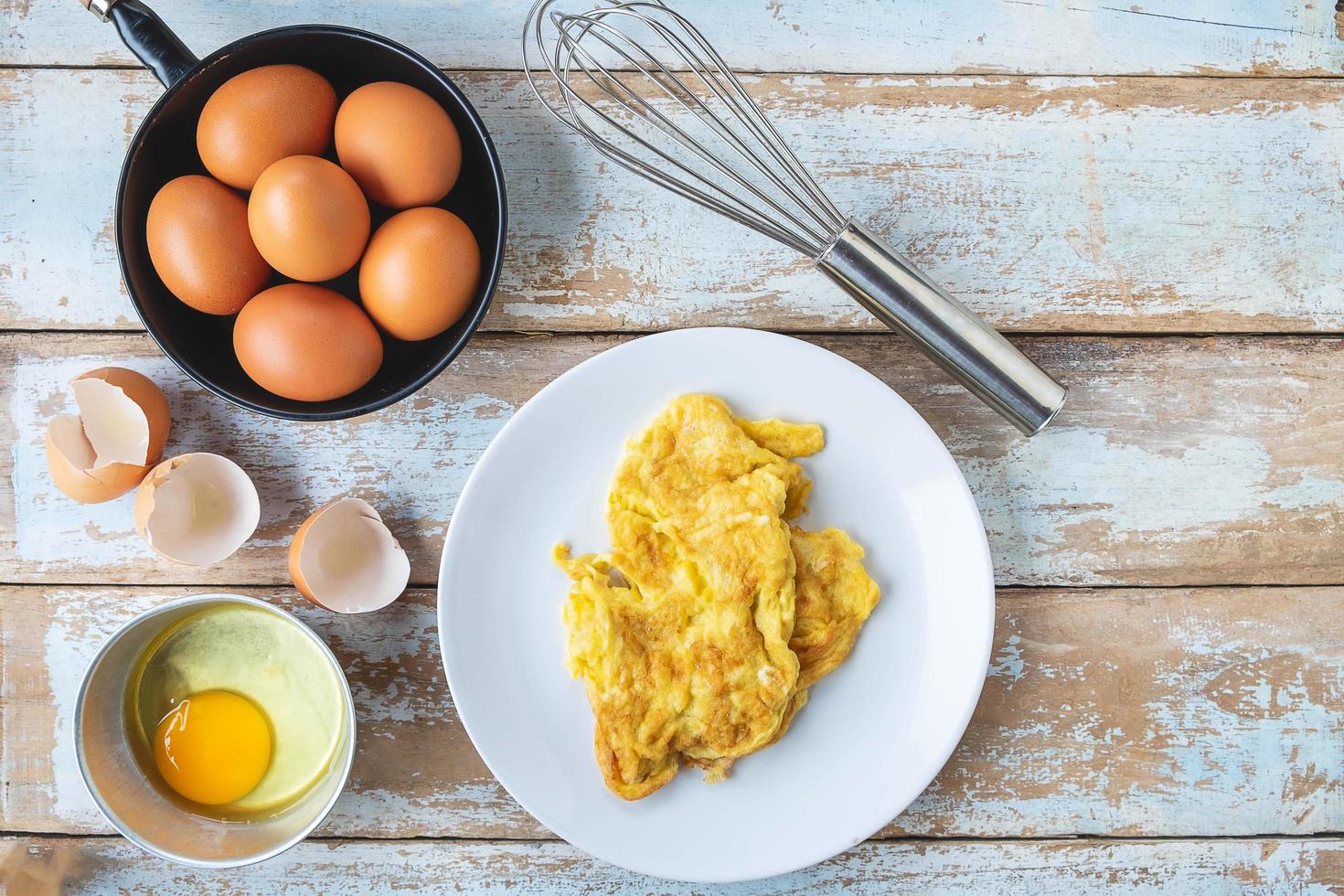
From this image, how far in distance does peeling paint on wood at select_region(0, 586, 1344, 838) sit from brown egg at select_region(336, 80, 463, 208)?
0.59m

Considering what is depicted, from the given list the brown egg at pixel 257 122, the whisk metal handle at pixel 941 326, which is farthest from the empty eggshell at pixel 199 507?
the whisk metal handle at pixel 941 326

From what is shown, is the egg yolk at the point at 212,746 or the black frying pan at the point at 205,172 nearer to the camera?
the black frying pan at the point at 205,172

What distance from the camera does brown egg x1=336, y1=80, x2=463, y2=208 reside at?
44.1 inches

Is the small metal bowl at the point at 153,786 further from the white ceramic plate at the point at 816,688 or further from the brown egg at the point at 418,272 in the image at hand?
the brown egg at the point at 418,272

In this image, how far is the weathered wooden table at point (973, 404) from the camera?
4.42ft

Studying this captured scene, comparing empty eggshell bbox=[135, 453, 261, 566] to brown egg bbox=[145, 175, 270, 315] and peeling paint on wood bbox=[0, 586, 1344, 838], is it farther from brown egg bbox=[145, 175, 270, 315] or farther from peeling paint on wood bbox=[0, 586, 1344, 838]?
brown egg bbox=[145, 175, 270, 315]

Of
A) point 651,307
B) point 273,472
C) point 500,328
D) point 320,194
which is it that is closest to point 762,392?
point 651,307

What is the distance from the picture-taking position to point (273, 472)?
4.43ft

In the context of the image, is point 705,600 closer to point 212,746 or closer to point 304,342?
point 304,342

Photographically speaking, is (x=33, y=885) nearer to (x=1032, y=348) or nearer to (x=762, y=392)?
(x=762, y=392)

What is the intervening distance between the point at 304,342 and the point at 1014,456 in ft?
3.31

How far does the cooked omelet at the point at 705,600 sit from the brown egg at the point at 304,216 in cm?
46

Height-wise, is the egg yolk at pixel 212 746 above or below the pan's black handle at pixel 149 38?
below

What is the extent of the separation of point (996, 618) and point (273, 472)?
111cm
